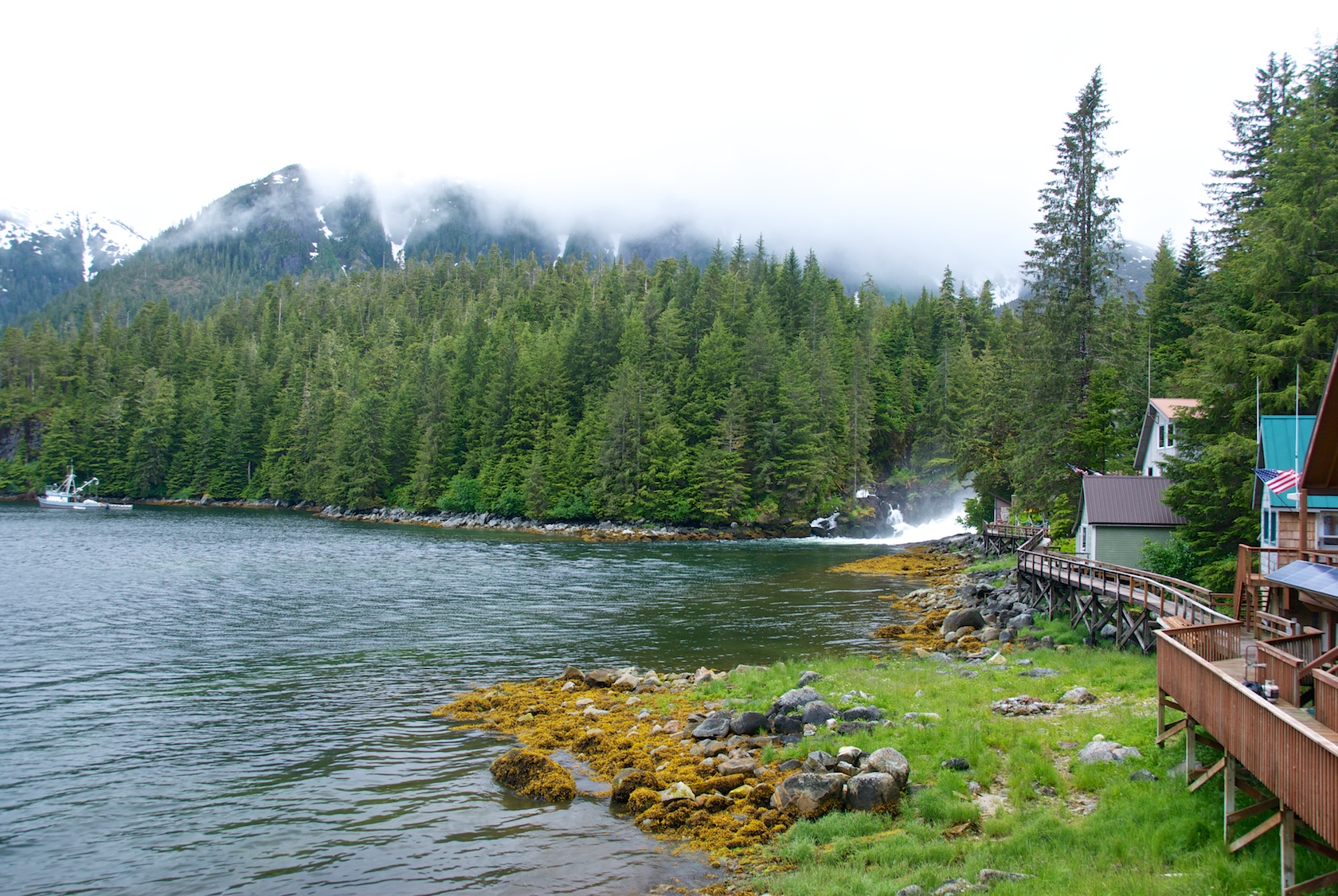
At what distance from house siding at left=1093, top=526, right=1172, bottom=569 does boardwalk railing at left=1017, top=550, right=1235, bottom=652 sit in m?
1.17

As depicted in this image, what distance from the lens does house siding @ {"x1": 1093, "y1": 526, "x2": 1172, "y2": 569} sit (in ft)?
106

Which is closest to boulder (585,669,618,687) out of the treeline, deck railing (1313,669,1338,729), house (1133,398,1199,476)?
deck railing (1313,669,1338,729)

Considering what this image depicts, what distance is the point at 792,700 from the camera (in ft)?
58.7

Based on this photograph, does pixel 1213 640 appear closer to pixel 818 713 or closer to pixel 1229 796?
pixel 1229 796

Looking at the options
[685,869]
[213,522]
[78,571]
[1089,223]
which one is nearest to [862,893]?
[685,869]

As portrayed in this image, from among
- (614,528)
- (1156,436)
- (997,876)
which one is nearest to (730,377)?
(614,528)

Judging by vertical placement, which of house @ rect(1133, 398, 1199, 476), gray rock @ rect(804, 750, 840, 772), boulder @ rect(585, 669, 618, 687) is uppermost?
house @ rect(1133, 398, 1199, 476)

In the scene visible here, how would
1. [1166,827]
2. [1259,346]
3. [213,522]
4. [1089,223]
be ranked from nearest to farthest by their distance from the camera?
[1166,827] → [1259,346] → [1089,223] → [213,522]

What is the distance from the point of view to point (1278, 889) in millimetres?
7855

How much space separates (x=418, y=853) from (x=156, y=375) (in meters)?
148

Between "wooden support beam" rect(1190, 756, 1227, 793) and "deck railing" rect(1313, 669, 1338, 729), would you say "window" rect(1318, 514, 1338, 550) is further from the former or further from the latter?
"deck railing" rect(1313, 669, 1338, 729)

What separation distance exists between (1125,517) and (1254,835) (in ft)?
88.1

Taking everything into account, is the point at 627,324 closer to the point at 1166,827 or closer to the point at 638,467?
the point at 638,467

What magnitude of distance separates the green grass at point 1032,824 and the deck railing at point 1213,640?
4.87ft
